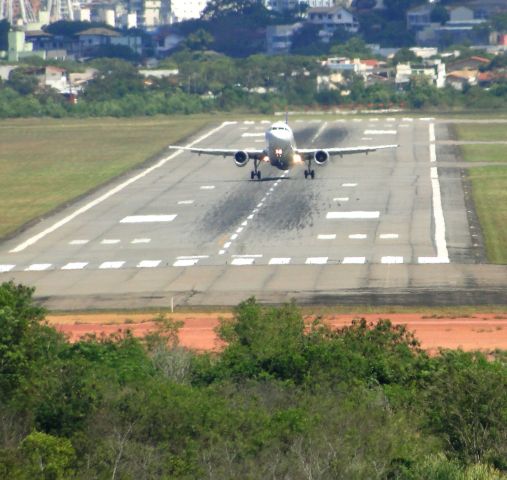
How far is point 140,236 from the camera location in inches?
3942

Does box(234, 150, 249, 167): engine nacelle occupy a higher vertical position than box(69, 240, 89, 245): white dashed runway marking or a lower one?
lower

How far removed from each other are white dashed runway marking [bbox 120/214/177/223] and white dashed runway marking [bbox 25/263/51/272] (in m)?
18.7

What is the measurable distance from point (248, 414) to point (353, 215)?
6747cm

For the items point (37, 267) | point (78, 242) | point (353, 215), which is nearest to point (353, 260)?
point (37, 267)

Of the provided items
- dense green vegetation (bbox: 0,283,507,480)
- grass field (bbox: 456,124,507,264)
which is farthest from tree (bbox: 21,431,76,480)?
grass field (bbox: 456,124,507,264)

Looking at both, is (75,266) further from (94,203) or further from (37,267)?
(94,203)

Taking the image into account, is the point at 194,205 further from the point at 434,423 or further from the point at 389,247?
the point at 434,423

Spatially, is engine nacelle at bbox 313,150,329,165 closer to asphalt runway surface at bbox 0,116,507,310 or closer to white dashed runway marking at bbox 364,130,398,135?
asphalt runway surface at bbox 0,116,507,310

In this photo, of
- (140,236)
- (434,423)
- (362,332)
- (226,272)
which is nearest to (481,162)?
(140,236)

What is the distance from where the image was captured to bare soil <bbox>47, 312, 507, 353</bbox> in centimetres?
6469

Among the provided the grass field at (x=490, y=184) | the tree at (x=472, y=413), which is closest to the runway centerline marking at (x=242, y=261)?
the grass field at (x=490, y=184)

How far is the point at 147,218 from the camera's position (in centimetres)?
10900

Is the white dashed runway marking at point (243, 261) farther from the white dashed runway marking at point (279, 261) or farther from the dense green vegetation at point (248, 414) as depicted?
the dense green vegetation at point (248, 414)

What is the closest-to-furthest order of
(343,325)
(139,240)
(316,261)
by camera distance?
(343,325)
(316,261)
(139,240)
